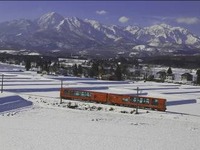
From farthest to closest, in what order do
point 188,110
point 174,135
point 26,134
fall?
point 188,110 → point 174,135 → point 26,134

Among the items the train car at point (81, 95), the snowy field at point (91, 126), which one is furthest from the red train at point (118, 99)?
the snowy field at point (91, 126)

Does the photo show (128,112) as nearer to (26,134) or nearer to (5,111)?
(5,111)

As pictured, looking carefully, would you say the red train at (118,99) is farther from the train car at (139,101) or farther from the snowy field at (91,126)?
the snowy field at (91,126)

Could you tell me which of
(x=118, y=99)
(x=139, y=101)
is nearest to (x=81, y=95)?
(x=118, y=99)

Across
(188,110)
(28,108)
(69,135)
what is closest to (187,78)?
(188,110)

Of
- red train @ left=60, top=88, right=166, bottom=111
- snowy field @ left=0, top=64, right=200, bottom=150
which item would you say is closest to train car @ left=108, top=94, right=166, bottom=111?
red train @ left=60, top=88, right=166, bottom=111

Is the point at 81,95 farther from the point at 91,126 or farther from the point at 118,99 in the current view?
the point at 91,126

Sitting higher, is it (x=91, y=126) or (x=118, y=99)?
(x=118, y=99)

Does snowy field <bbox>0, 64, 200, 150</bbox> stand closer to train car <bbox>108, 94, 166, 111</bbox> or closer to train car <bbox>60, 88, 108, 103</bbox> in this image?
train car <bbox>108, 94, 166, 111</bbox>
